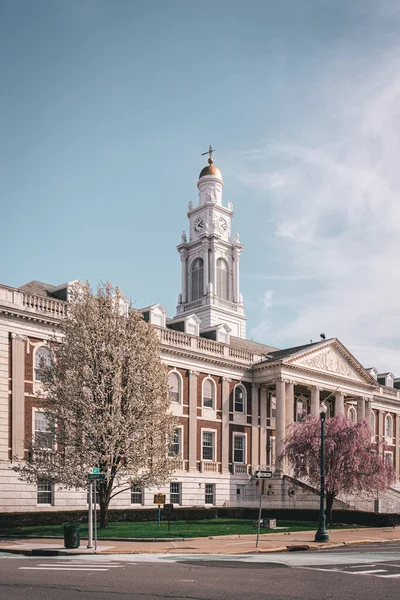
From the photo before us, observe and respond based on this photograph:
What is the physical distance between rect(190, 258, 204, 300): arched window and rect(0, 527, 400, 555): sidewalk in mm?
49509

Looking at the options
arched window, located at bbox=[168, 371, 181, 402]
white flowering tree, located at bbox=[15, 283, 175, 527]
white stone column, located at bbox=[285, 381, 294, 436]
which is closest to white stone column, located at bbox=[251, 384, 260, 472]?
white stone column, located at bbox=[285, 381, 294, 436]

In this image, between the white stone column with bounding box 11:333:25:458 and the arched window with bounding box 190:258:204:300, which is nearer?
the white stone column with bounding box 11:333:25:458

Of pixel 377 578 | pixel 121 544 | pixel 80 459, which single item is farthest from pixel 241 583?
pixel 80 459

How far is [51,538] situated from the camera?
32.8 metres

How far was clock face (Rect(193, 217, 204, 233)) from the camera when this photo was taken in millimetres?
86075

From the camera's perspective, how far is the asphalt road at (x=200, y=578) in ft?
47.4

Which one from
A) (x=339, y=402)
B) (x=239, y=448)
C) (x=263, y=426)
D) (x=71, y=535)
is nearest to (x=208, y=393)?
(x=239, y=448)

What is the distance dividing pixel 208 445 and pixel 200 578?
4014 centimetres

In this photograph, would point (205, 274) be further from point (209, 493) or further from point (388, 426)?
point (209, 493)

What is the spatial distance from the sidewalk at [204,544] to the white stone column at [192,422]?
691 inches

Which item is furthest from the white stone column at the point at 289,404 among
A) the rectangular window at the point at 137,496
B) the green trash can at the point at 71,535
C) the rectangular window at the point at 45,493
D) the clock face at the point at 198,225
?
the green trash can at the point at 71,535

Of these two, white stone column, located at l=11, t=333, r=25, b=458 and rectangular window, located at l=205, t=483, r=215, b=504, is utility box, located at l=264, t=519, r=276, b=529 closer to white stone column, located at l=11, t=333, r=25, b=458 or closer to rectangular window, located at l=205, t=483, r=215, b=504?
white stone column, located at l=11, t=333, r=25, b=458

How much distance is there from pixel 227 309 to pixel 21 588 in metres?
70.7

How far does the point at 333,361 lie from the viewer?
6600 centimetres
